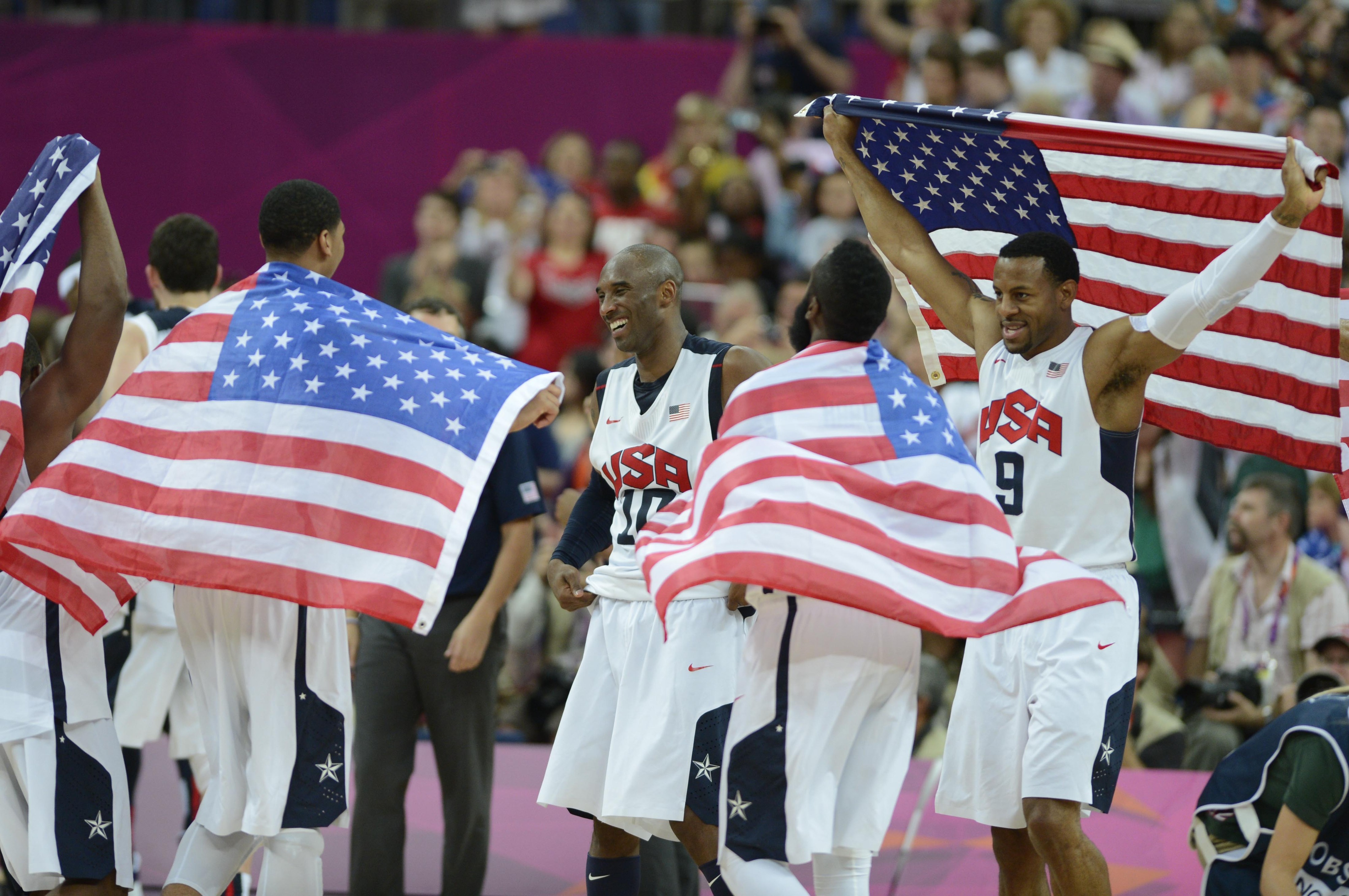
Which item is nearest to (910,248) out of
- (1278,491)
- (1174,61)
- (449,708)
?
(449,708)

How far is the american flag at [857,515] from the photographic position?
4.48 metres

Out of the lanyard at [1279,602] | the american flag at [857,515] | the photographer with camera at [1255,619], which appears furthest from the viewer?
the lanyard at [1279,602]

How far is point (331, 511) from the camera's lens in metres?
4.98

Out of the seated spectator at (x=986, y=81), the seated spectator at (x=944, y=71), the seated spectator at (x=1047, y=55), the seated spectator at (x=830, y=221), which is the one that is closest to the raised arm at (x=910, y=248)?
the seated spectator at (x=830, y=221)

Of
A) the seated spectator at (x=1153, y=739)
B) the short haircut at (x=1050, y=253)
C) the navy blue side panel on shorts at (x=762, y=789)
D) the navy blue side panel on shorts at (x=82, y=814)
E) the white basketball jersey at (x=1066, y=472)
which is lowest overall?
the seated spectator at (x=1153, y=739)

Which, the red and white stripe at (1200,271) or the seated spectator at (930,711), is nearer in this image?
the red and white stripe at (1200,271)

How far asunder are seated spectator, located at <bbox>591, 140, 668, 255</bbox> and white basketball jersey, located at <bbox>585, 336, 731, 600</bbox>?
23.4 feet

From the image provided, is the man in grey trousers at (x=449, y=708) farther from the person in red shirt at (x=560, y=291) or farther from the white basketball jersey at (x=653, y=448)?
the person in red shirt at (x=560, y=291)

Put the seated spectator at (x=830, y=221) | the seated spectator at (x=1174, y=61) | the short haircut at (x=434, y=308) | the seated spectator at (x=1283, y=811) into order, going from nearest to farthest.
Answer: the seated spectator at (x=1283, y=811) < the short haircut at (x=434, y=308) < the seated spectator at (x=830, y=221) < the seated spectator at (x=1174, y=61)

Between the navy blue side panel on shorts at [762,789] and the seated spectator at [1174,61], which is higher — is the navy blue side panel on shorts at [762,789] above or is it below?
below

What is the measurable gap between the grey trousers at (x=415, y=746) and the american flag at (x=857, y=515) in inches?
81.9

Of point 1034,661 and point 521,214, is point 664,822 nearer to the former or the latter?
point 1034,661

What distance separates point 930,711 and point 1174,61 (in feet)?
23.2

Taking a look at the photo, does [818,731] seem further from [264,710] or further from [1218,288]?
[1218,288]
